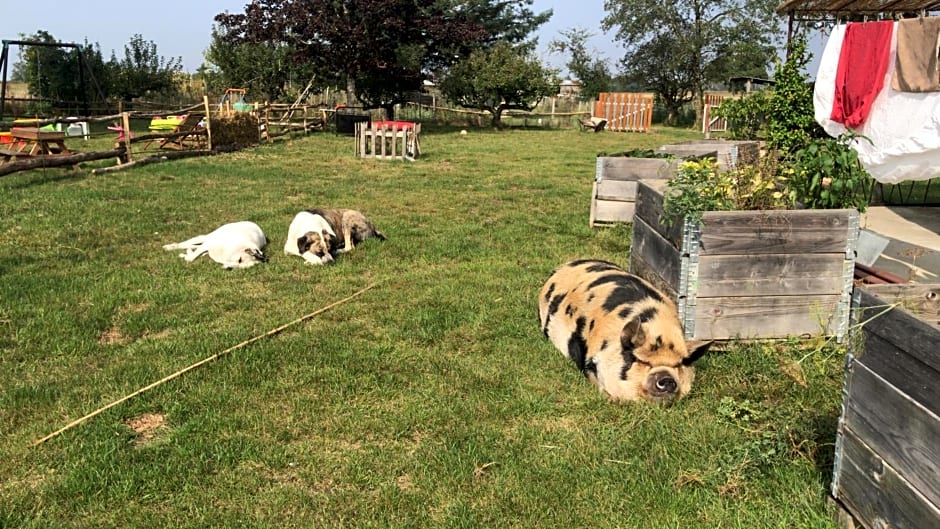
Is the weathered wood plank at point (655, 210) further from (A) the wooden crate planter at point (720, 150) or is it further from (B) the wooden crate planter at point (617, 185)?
(A) the wooden crate planter at point (720, 150)

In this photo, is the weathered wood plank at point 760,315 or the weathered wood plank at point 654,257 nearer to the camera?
the weathered wood plank at point 760,315

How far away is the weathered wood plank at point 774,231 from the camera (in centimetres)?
421

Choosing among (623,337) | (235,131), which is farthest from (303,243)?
(235,131)

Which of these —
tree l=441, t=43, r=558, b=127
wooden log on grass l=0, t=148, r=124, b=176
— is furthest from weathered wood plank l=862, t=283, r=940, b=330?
tree l=441, t=43, r=558, b=127

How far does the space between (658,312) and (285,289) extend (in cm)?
353

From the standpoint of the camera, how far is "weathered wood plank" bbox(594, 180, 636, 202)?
328 inches

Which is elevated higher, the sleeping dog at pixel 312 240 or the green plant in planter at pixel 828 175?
the green plant in planter at pixel 828 175

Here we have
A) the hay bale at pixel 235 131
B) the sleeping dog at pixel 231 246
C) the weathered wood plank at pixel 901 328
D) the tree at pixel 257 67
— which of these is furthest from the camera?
the tree at pixel 257 67

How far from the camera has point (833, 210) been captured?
422cm

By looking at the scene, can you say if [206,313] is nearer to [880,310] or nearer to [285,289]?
[285,289]

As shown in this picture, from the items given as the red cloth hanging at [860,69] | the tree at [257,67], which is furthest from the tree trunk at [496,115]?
the red cloth hanging at [860,69]

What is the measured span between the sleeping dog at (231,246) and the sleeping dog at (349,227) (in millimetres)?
779

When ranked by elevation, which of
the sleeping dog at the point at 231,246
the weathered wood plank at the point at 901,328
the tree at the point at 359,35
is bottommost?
the sleeping dog at the point at 231,246

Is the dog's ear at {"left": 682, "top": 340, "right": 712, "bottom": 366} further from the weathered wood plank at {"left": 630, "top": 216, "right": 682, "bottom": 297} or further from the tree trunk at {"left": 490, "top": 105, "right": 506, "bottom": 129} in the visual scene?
the tree trunk at {"left": 490, "top": 105, "right": 506, "bottom": 129}
